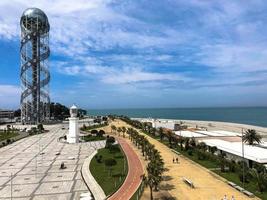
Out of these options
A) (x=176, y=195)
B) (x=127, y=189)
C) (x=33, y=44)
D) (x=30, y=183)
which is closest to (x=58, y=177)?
(x=30, y=183)

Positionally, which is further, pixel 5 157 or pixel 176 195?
pixel 5 157

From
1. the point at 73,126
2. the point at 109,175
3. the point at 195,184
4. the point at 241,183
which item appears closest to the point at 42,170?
the point at 109,175

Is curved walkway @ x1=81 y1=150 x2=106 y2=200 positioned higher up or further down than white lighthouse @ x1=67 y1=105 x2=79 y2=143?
further down

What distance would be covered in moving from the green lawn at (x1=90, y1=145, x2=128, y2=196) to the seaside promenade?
396cm

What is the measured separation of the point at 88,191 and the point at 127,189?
412cm

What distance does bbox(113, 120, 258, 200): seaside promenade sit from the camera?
107 feet

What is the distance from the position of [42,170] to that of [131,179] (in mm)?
14222

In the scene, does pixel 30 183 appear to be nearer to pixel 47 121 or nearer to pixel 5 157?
pixel 5 157

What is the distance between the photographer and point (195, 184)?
36.8 metres

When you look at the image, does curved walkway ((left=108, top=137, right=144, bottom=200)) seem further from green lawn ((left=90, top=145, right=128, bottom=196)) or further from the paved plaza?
the paved plaza

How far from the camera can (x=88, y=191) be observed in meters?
35.8

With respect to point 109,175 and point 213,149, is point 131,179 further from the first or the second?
point 213,149

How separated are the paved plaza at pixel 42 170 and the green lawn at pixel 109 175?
203 centimetres

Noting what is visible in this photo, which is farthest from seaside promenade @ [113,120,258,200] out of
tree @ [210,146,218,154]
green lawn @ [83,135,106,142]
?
green lawn @ [83,135,106,142]
